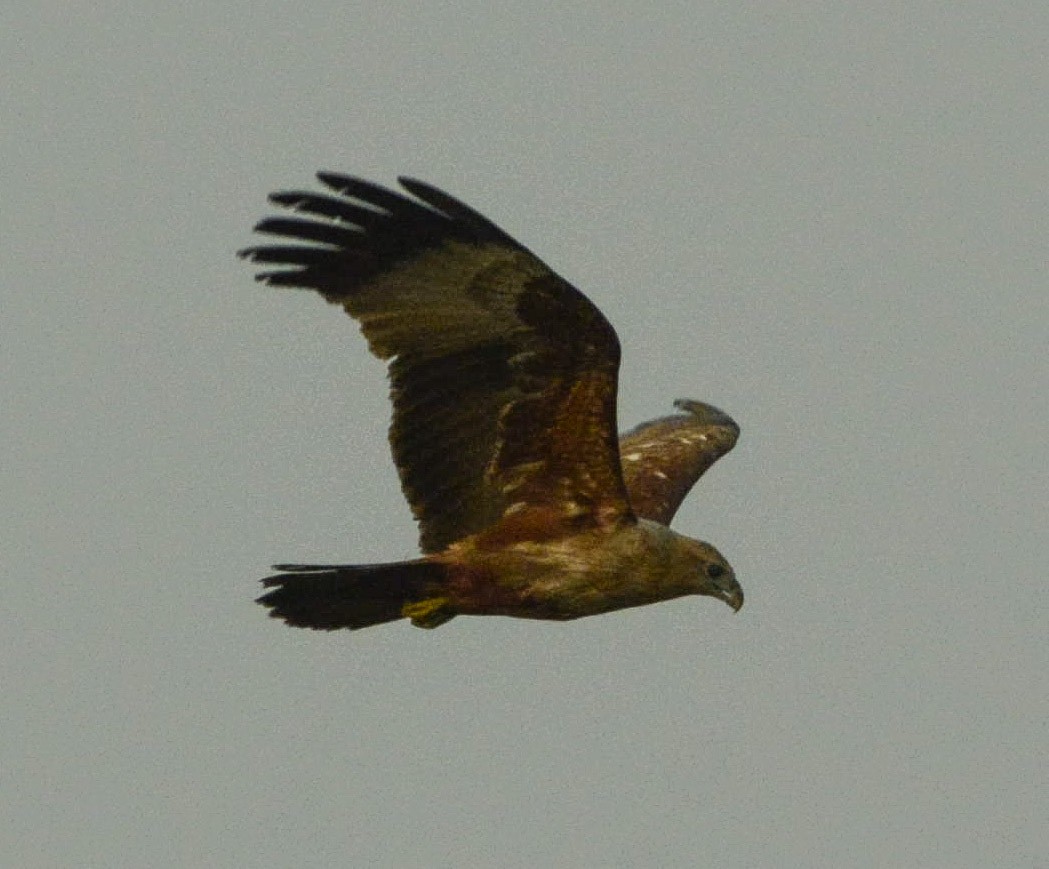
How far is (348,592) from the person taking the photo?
12453 millimetres

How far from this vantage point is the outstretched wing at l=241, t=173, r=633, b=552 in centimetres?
1201

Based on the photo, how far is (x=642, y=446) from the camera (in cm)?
1476

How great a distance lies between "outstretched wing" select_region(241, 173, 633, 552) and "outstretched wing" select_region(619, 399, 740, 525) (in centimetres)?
127

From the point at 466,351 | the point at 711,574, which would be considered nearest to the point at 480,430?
the point at 466,351

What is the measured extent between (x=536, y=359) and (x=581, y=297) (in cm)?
39

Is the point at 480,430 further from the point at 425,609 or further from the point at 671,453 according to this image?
the point at 671,453

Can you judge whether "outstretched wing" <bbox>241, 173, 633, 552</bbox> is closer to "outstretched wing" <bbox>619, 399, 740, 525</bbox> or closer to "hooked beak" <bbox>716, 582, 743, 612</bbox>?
"hooked beak" <bbox>716, 582, 743, 612</bbox>

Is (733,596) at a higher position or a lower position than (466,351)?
lower

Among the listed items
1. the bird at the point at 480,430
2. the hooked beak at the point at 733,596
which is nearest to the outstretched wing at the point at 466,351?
the bird at the point at 480,430

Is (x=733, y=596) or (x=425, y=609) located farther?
(x=733, y=596)

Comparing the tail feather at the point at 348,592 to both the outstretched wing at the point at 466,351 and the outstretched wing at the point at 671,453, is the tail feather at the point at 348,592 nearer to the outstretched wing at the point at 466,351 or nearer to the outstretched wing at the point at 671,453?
the outstretched wing at the point at 466,351

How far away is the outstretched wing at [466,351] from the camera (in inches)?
473

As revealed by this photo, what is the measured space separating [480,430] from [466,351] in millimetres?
371

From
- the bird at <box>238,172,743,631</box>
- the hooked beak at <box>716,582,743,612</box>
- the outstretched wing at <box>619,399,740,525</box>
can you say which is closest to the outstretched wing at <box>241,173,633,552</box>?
the bird at <box>238,172,743,631</box>
